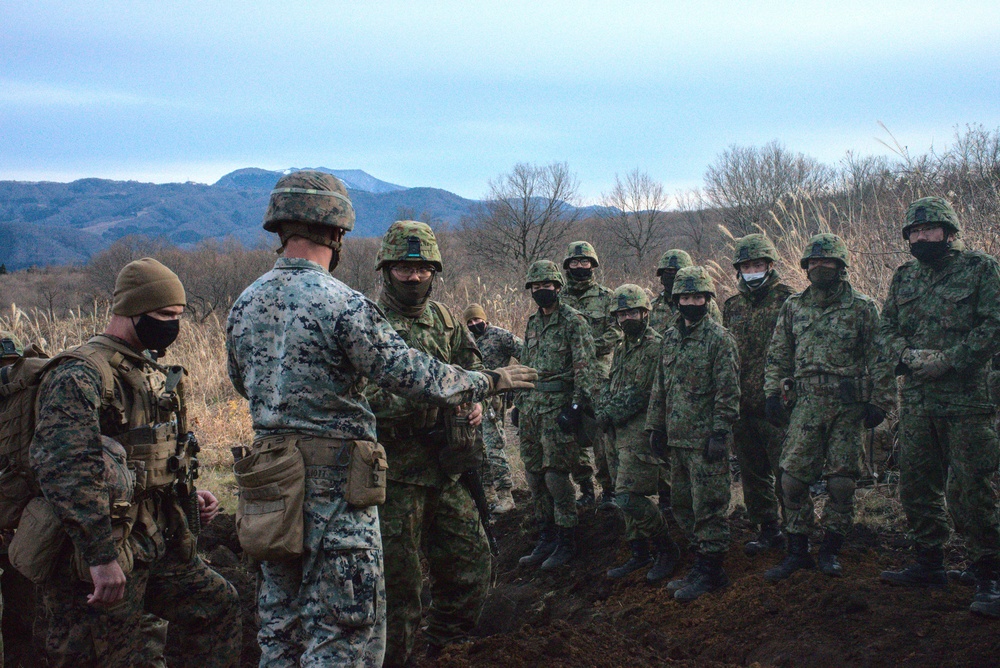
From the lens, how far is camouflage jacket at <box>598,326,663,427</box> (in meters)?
5.94

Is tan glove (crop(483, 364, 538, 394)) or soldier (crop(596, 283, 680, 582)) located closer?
tan glove (crop(483, 364, 538, 394))

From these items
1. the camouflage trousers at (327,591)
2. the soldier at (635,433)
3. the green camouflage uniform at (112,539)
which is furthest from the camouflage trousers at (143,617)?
the soldier at (635,433)

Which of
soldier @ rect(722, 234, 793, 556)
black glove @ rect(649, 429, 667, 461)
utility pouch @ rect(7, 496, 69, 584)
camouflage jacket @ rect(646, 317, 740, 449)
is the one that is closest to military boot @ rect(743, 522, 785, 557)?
soldier @ rect(722, 234, 793, 556)

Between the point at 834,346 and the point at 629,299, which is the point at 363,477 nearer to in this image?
the point at 629,299

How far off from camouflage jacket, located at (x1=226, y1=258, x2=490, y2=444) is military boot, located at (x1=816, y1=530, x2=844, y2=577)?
3502 mm

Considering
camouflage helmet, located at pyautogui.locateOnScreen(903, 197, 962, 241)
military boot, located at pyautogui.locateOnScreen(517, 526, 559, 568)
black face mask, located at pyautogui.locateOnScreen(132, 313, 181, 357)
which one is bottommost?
military boot, located at pyautogui.locateOnScreen(517, 526, 559, 568)

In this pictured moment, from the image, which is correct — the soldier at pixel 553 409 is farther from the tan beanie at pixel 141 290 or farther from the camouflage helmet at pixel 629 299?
the tan beanie at pixel 141 290

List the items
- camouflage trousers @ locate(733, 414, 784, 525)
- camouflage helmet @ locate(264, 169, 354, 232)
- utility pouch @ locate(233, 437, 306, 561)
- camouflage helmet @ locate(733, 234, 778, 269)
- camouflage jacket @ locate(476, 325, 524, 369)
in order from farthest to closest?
1. camouflage jacket @ locate(476, 325, 524, 369)
2. camouflage helmet @ locate(733, 234, 778, 269)
3. camouflage trousers @ locate(733, 414, 784, 525)
4. camouflage helmet @ locate(264, 169, 354, 232)
5. utility pouch @ locate(233, 437, 306, 561)

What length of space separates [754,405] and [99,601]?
481 centimetres

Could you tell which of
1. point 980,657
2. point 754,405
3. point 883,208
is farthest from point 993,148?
point 980,657

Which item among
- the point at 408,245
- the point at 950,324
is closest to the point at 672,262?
the point at 950,324

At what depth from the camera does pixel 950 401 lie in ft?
15.6

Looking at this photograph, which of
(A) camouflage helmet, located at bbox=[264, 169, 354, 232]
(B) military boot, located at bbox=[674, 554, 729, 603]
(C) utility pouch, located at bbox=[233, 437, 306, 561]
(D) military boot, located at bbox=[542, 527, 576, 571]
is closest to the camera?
(C) utility pouch, located at bbox=[233, 437, 306, 561]

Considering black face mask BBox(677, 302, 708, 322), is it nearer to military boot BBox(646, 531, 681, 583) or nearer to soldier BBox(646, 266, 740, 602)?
soldier BBox(646, 266, 740, 602)
